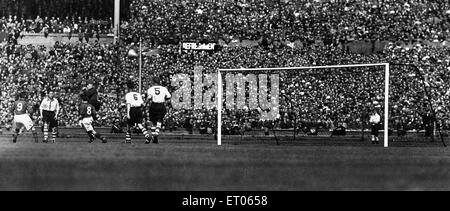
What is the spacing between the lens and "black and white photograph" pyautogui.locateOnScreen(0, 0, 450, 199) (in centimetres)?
2420

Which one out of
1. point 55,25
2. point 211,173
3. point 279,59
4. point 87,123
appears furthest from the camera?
point 55,25

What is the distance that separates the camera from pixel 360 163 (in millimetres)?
13578

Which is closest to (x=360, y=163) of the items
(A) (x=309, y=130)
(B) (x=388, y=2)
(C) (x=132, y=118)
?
(C) (x=132, y=118)

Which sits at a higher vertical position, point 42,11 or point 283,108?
point 42,11

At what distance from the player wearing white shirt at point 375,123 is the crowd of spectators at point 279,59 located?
70cm

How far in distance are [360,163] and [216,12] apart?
26.6 meters

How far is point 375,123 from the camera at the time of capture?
89.0 feet

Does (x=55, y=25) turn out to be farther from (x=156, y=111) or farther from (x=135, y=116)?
(x=156, y=111)

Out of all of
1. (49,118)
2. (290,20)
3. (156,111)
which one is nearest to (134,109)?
(156,111)

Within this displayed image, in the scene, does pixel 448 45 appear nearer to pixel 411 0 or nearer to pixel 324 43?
pixel 411 0

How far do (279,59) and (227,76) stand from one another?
6.43 metres

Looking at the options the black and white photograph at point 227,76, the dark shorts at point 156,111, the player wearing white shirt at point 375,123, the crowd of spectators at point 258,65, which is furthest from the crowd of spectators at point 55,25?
the dark shorts at point 156,111

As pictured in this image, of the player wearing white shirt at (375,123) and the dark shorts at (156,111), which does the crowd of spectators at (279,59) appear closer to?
the player wearing white shirt at (375,123)

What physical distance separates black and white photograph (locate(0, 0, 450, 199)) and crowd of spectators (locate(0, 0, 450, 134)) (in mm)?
65
